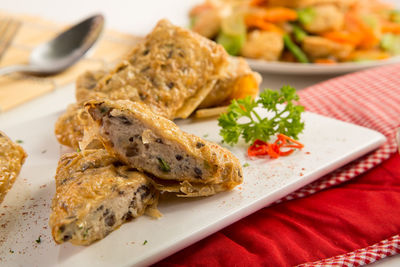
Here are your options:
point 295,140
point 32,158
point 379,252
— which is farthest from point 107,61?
point 379,252

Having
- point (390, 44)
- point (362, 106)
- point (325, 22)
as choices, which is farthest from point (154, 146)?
point (390, 44)

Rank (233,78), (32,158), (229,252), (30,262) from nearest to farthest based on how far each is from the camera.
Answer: (30,262) < (229,252) < (32,158) < (233,78)

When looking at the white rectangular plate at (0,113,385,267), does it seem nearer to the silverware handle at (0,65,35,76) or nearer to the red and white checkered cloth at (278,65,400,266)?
the red and white checkered cloth at (278,65,400,266)

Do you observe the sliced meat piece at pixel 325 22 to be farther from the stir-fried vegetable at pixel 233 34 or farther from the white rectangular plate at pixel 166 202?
the white rectangular plate at pixel 166 202

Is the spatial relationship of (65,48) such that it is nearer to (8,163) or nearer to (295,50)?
(295,50)

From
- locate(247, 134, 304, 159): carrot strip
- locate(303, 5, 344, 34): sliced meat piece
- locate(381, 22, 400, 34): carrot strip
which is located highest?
locate(303, 5, 344, 34): sliced meat piece

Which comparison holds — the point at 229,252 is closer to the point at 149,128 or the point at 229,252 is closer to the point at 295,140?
the point at 149,128

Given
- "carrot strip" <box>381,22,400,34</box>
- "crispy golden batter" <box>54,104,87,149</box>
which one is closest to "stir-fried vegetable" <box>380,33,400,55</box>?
"carrot strip" <box>381,22,400,34</box>
